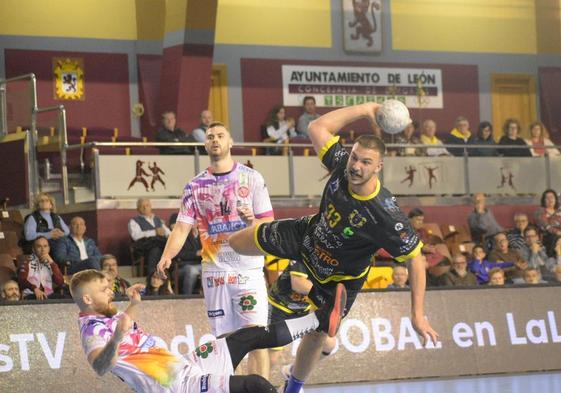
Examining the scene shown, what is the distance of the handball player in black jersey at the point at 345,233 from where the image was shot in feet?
28.2

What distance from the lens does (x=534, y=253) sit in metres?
18.0

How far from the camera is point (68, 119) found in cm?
2345

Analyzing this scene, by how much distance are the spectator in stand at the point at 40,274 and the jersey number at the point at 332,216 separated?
612cm

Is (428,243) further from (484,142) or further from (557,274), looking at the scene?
(484,142)

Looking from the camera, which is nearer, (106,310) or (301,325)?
(106,310)

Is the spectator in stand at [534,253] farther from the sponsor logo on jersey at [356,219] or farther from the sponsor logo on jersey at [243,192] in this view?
the sponsor logo on jersey at [356,219]

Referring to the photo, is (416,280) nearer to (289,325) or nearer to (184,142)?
(289,325)

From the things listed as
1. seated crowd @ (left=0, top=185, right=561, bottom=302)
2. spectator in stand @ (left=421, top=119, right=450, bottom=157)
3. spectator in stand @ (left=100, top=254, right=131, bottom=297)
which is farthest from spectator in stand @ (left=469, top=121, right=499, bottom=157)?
spectator in stand @ (left=100, top=254, right=131, bottom=297)

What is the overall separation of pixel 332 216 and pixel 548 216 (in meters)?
11.2

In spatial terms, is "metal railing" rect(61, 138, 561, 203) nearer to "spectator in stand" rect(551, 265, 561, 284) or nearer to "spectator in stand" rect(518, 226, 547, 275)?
"spectator in stand" rect(518, 226, 547, 275)

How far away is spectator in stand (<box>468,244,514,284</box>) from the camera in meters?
16.9

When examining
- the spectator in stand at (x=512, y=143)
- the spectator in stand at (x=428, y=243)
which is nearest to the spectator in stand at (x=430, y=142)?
the spectator in stand at (x=512, y=143)

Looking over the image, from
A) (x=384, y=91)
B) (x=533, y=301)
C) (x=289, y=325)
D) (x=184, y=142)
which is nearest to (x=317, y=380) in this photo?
(x=533, y=301)

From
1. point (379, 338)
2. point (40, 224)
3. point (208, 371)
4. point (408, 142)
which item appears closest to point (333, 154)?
point (208, 371)
